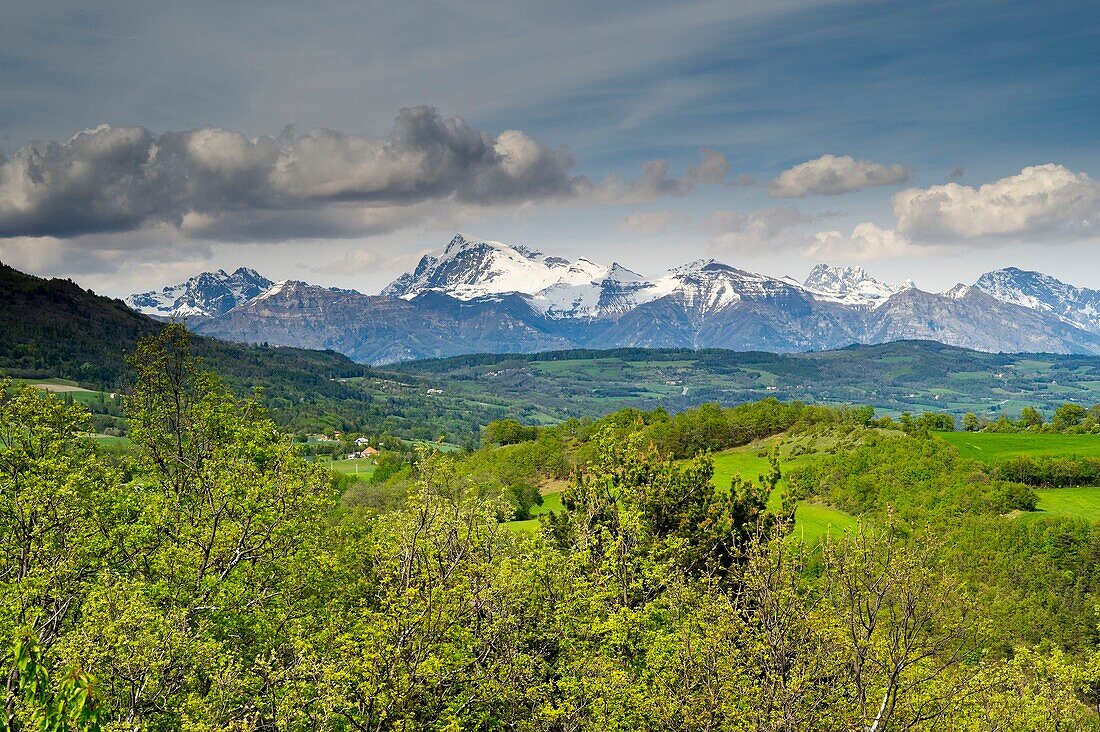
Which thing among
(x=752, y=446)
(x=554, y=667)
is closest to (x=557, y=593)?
(x=554, y=667)

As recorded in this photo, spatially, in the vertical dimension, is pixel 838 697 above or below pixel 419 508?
below

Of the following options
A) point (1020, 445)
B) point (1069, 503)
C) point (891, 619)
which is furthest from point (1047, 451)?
point (891, 619)

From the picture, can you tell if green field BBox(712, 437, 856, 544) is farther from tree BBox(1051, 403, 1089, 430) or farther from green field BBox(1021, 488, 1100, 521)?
tree BBox(1051, 403, 1089, 430)

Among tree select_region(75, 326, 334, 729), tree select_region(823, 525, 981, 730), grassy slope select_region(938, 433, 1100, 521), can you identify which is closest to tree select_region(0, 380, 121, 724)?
tree select_region(75, 326, 334, 729)

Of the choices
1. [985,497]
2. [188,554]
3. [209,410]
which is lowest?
[985,497]

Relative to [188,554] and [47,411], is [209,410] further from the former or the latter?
[188,554]

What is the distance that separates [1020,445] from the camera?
506ft

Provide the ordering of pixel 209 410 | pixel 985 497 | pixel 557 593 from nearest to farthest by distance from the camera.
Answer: pixel 557 593
pixel 209 410
pixel 985 497

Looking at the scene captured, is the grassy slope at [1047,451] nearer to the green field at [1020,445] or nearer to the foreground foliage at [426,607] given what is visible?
the green field at [1020,445]

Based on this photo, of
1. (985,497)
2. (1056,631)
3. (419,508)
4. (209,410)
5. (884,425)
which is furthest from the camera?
(884,425)

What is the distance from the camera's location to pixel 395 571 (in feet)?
86.8

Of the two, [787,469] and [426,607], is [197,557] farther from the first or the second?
[787,469]

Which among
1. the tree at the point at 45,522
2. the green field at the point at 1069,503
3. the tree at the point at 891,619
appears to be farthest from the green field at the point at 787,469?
the tree at the point at 45,522

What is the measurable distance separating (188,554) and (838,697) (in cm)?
2281
